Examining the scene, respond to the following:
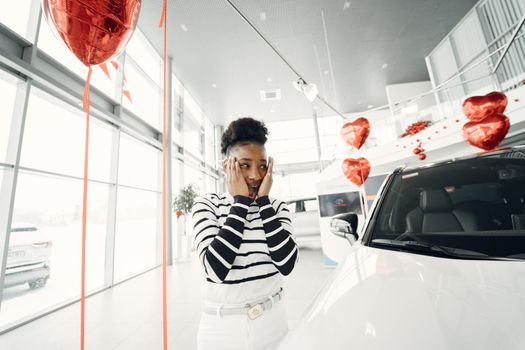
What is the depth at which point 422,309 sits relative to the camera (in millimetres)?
534

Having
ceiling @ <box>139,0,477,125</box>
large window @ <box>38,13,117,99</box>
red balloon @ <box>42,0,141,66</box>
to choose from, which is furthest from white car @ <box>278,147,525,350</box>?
ceiling @ <box>139,0,477,125</box>

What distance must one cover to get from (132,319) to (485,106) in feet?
16.5

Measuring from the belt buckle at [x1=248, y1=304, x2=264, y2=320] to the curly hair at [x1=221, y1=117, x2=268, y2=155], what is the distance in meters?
0.60

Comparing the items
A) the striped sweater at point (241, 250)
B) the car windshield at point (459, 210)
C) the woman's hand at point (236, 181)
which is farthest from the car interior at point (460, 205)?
the woman's hand at point (236, 181)

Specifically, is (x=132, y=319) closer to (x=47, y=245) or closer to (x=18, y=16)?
(x=47, y=245)

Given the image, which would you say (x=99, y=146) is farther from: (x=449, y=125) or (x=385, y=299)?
(x=449, y=125)

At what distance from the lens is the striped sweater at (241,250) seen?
76 centimetres

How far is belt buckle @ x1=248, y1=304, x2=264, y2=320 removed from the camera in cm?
79

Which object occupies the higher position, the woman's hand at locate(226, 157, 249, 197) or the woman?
the woman's hand at locate(226, 157, 249, 197)

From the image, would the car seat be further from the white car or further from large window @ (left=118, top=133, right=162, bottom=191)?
large window @ (left=118, top=133, right=162, bottom=191)

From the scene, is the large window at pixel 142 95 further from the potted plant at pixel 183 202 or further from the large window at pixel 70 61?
the potted plant at pixel 183 202

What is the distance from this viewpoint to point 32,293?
→ 3.05 meters

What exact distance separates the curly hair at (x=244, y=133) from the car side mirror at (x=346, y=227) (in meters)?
0.74

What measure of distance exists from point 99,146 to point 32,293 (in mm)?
2411
